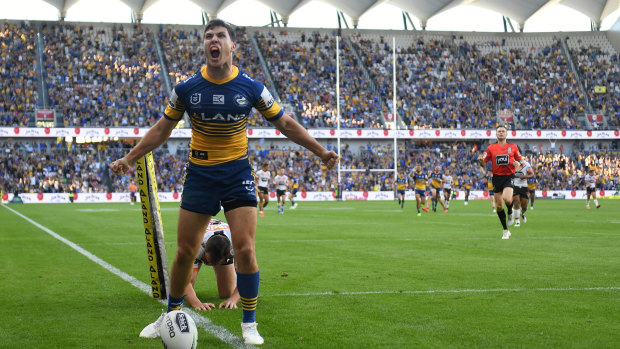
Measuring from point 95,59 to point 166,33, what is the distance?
7157mm

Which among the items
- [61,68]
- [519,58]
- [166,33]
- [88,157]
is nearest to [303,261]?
[88,157]

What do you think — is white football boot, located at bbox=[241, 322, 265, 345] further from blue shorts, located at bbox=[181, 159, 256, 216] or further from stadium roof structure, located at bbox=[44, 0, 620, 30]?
stadium roof structure, located at bbox=[44, 0, 620, 30]

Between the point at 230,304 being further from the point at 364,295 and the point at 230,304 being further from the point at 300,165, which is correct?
the point at 300,165

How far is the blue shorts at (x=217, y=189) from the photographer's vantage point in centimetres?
579

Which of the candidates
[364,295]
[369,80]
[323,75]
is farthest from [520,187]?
[369,80]

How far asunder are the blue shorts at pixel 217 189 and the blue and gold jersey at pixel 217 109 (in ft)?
0.25

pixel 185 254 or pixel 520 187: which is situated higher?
pixel 185 254

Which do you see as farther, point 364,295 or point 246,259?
point 364,295

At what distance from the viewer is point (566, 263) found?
442 inches

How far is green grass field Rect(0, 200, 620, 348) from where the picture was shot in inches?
231

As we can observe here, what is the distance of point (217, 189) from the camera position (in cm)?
580

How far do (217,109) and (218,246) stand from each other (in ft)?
6.46

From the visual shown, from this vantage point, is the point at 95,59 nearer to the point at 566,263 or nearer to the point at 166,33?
the point at 166,33

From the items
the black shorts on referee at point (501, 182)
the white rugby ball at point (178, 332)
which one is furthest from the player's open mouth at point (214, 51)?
the black shorts on referee at point (501, 182)
